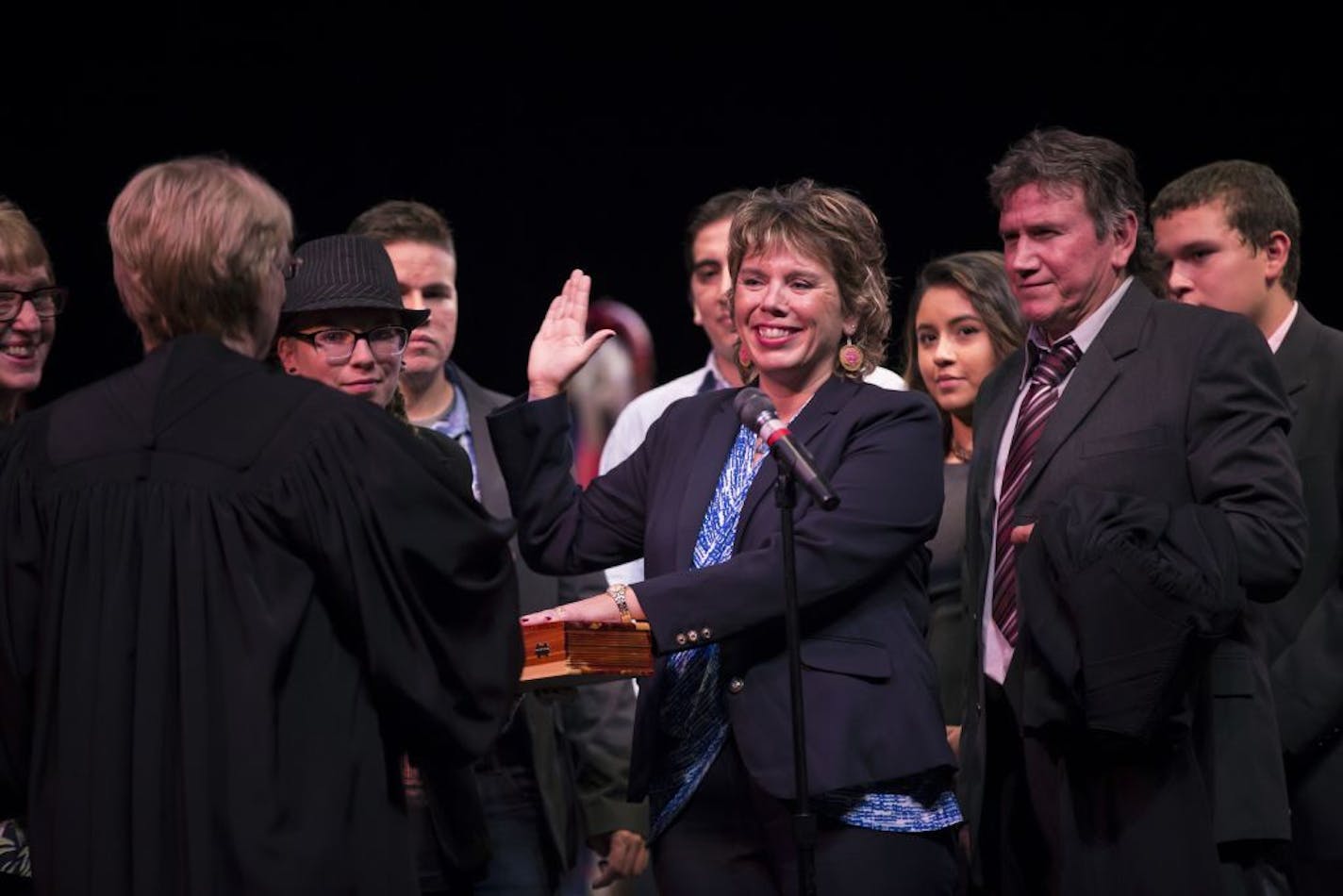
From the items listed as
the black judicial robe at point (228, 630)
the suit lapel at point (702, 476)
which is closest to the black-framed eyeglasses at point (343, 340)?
the suit lapel at point (702, 476)

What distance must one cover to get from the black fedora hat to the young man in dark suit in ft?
5.62

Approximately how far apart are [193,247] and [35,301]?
1.21 meters

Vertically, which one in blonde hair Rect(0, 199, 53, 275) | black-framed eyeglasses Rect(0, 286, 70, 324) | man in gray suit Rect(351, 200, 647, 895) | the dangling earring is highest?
blonde hair Rect(0, 199, 53, 275)

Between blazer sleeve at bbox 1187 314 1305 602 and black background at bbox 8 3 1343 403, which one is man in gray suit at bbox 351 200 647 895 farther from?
black background at bbox 8 3 1343 403

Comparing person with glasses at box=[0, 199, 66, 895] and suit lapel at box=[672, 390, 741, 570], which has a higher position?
person with glasses at box=[0, 199, 66, 895]

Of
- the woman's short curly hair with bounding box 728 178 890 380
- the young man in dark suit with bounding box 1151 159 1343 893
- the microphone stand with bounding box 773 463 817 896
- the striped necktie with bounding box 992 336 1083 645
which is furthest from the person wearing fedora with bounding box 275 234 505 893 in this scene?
the young man in dark suit with bounding box 1151 159 1343 893

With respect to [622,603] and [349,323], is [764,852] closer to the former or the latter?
[622,603]

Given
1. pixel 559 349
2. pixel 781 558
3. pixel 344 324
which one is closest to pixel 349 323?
pixel 344 324

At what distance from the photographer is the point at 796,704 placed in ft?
8.86

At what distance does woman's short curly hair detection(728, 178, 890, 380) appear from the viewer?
3.12 metres

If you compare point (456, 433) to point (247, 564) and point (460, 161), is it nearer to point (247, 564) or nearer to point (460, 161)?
point (247, 564)

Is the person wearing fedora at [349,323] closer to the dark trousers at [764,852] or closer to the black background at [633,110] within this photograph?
the dark trousers at [764,852]

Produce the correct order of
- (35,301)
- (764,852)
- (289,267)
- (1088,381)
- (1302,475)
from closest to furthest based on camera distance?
1. (289,267)
2. (764,852)
3. (1088,381)
4. (35,301)
5. (1302,475)

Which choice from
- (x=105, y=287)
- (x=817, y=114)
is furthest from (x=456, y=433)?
(x=817, y=114)
